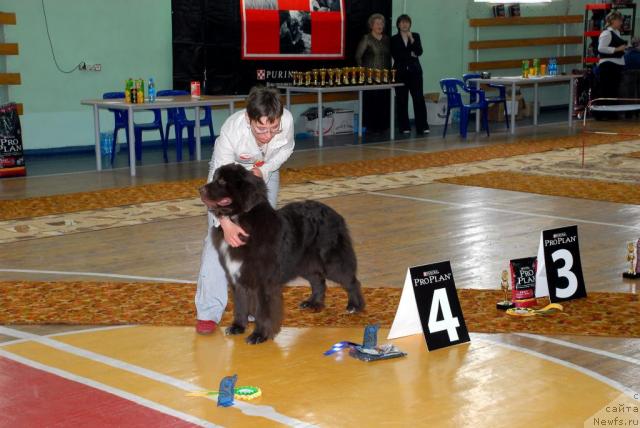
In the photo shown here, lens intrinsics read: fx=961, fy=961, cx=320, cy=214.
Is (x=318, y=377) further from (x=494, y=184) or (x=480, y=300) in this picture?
(x=494, y=184)

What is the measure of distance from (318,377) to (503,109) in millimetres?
13592

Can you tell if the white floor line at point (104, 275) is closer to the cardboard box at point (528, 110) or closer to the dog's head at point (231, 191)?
the dog's head at point (231, 191)

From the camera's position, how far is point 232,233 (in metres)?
4.45

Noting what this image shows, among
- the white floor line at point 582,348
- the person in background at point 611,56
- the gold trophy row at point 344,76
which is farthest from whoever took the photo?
the person in background at point 611,56

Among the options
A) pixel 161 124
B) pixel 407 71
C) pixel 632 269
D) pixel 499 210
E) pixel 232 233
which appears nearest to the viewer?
pixel 232 233

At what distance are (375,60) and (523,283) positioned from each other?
10.0 metres

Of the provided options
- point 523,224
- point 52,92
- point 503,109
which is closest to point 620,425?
point 523,224

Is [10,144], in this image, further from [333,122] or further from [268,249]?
[268,249]

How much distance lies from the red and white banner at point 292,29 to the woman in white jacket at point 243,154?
9.65 meters

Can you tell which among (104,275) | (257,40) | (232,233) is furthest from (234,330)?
(257,40)

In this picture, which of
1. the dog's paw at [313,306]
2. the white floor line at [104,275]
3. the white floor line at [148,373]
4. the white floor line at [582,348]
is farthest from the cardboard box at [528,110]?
the white floor line at [148,373]

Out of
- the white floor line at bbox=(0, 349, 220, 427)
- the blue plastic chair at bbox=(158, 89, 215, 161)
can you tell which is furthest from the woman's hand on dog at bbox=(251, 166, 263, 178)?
the blue plastic chair at bbox=(158, 89, 215, 161)

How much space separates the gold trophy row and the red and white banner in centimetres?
60

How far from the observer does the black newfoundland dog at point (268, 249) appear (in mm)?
4387
